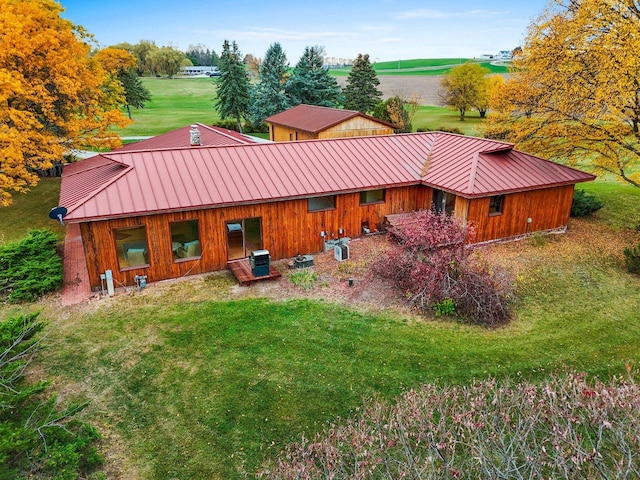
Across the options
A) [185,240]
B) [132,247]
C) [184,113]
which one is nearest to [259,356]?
[185,240]

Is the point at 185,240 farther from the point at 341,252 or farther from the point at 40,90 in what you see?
the point at 40,90

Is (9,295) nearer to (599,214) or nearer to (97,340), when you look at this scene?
(97,340)

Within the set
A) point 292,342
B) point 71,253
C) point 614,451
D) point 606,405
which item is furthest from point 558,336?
point 71,253

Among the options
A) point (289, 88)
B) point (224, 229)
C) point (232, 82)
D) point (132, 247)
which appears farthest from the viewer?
point (232, 82)

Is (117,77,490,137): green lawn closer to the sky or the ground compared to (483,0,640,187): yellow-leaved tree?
closer to the ground

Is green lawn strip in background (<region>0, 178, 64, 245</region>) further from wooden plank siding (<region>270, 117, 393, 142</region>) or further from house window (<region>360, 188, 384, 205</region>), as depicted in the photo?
wooden plank siding (<region>270, 117, 393, 142</region>)

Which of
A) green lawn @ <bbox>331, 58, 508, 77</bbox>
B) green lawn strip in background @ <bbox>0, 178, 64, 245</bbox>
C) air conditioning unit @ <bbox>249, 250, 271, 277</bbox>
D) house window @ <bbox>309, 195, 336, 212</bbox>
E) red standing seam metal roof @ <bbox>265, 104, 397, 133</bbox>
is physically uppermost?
green lawn @ <bbox>331, 58, 508, 77</bbox>

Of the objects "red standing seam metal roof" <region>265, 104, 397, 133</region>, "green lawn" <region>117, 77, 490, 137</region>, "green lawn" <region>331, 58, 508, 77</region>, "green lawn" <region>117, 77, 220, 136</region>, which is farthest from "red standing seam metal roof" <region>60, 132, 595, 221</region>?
"green lawn" <region>331, 58, 508, 77</region>
